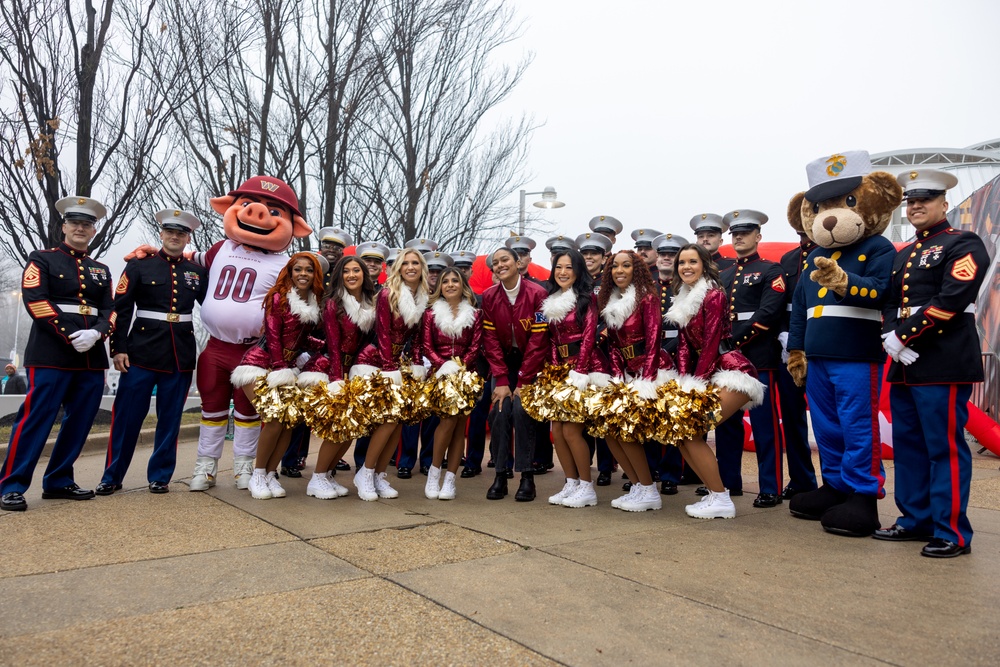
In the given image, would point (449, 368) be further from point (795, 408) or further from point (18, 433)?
point (18, 433)

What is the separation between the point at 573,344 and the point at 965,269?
2428 mm

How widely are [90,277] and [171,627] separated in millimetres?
3626

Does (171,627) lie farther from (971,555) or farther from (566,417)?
(971,555)

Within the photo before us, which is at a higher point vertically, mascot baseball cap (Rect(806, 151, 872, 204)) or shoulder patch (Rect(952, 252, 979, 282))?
mascot baseball cap (Rect(806, 151, 872, 204))

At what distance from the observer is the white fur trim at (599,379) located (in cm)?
511

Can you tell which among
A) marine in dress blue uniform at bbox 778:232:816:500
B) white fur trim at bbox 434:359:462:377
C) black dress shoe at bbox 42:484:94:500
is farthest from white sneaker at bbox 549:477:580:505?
black dress shoe at bbox 42:484:94:500

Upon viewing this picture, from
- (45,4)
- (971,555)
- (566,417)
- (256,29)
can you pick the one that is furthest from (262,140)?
(971,555)

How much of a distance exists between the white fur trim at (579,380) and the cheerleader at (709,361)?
2.15 feet

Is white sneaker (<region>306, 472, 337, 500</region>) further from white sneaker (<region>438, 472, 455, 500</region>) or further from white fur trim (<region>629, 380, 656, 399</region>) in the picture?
white fur trim (<region>629, 380, 656, 399</region>)

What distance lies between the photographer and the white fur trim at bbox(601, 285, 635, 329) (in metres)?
5.09

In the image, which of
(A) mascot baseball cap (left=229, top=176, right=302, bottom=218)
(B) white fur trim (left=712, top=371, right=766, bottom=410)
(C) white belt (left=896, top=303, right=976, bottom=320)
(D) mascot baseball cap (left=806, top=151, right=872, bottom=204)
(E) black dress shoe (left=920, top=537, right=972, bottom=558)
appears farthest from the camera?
(A) mascot baseball cap (left=229, top=176, right=302, bottom=218)

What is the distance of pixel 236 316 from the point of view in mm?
5758

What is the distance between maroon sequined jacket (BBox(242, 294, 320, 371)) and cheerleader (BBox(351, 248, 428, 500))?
49 centimetres

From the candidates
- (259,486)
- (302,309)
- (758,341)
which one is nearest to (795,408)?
(758,341)
